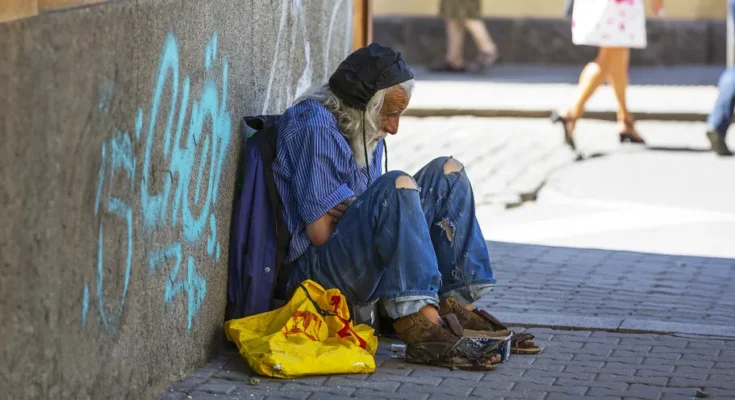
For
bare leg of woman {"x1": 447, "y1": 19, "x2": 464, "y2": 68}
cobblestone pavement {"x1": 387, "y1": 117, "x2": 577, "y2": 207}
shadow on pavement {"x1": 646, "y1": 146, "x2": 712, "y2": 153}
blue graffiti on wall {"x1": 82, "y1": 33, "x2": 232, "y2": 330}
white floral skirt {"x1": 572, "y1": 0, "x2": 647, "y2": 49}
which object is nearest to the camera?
blue graffiti on wall {"x1": 82, "y1": 33, "x2": 232, "y2": 330}

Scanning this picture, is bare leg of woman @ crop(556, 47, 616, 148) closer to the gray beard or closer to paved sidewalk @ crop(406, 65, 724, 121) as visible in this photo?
paved sidewalk @ crop(406, 65, 724, 121)

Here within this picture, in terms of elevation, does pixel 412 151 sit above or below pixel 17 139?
below

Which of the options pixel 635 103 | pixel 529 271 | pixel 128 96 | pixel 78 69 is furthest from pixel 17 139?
pixel 635 103

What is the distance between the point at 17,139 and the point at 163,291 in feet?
3.60

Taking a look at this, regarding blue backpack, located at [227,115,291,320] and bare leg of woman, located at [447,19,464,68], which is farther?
bare leg of woman, located at [447,19,464,68]

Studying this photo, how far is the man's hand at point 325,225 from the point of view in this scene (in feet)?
15.6

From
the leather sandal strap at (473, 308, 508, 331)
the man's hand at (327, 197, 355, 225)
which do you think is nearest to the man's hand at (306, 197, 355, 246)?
the man's hand at (327, 197, 355, 225)

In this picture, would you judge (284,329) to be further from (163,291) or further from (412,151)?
(412,151)

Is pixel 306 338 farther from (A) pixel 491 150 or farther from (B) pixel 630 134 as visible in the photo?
(B) pixel 630 134

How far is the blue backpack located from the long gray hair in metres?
0.20

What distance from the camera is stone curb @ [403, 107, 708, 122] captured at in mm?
11711

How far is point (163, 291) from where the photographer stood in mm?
4223

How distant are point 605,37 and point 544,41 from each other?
5.60 meters

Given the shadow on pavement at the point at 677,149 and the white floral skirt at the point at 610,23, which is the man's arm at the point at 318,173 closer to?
the white floral skirt at the point at 610,23
